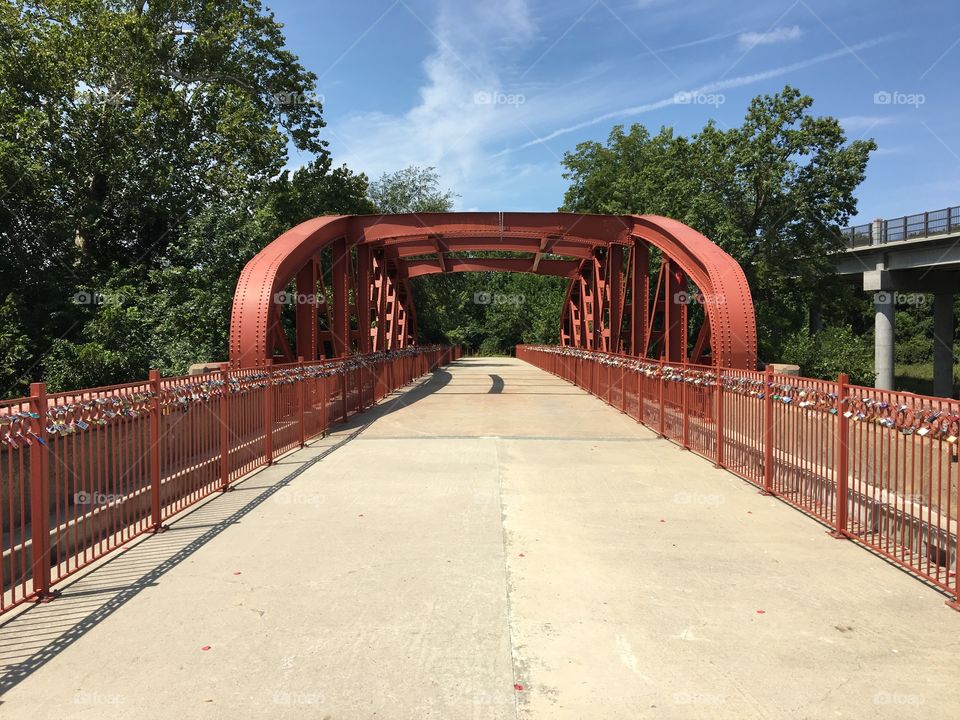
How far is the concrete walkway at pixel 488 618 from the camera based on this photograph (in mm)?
3098

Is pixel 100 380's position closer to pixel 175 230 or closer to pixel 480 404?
pixel 175 230

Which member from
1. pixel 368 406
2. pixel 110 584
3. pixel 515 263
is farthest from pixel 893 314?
pixel 110 584

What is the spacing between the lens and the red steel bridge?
458cm

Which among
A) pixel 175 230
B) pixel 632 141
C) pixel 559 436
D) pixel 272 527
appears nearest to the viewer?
pixel 272 527

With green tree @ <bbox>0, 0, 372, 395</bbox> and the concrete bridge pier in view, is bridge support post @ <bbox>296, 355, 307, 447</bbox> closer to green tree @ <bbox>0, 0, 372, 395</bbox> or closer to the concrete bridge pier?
green tree @ <bbox>0, 0, 372, 395</bbox>

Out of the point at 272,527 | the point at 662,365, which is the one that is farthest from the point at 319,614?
the point at 662,365

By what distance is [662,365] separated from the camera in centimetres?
1129

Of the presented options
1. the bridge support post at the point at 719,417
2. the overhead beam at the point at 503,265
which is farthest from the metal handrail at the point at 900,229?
the bridge support post at the point at 719,417

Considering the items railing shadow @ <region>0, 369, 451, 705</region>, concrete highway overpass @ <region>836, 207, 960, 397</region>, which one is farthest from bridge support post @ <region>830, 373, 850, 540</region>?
concrete highway overpass @ <region>836, 207, 960, 397</region>

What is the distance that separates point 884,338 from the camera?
31.6m

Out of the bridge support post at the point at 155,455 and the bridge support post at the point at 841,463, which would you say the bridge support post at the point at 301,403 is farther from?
the bridge support post at the point at 841,463

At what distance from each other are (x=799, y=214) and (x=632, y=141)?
97.3 ft

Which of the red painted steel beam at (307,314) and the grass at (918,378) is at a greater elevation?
the red painted steel beam at (307,314)

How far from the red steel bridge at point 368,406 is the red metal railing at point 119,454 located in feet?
0.07
